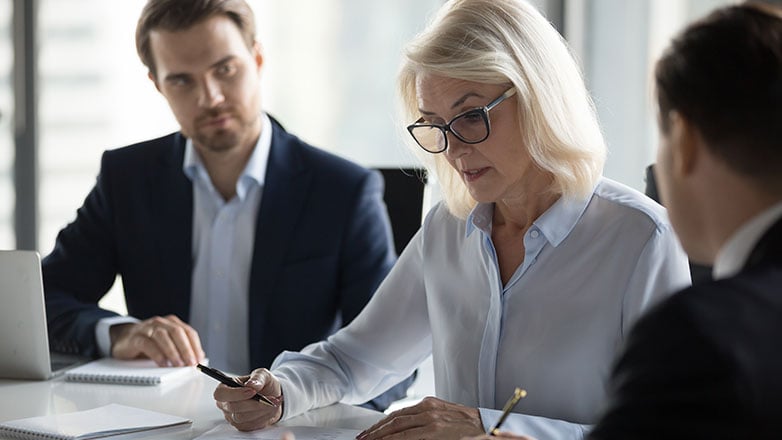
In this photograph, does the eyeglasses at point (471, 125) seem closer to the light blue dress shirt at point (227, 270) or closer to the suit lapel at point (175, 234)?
the light blue dress shirt at point (227, 270)

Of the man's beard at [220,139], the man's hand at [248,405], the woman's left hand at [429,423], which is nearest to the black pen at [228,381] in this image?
the man's hand at [248,405]

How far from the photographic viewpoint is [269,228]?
2.86 meters

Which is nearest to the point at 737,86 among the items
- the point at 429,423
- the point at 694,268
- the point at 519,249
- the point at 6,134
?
the point at 429,423

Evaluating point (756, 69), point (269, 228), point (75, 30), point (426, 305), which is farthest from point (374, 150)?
point (756, 69)

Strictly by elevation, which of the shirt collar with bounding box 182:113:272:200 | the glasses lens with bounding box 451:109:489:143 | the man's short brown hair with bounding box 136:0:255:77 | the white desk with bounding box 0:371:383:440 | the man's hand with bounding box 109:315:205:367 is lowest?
the white desk with bounding box 0:371:383:440

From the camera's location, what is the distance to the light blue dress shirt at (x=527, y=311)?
1.84 m

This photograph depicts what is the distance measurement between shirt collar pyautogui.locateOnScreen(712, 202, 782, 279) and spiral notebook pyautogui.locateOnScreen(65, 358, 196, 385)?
150cm

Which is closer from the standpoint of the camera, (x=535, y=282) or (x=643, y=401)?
(x=643, y=401)

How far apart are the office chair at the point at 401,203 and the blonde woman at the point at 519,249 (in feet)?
2.90

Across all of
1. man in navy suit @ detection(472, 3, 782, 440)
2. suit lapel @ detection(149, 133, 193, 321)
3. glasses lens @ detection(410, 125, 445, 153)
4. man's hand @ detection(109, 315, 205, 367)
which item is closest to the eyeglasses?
glasses lens @ detection(410, 125, 445, 153)

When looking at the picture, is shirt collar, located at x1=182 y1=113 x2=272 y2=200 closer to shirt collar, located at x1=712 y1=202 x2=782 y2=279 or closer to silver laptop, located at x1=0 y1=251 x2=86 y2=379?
silver laptop, located at x1=0 y1=251 x2=86 y2=379

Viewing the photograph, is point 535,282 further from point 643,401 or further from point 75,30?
point 75,30

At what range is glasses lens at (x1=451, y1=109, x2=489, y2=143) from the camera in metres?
1.91

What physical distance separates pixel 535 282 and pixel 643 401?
38.6 inches
